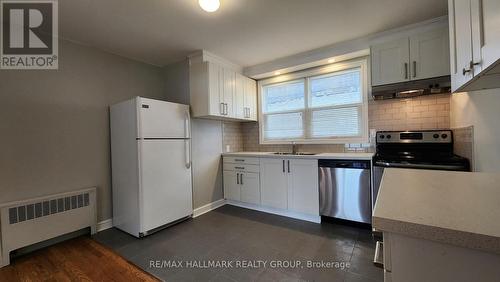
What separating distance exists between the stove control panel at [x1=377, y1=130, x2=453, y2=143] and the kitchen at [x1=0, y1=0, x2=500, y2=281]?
2cm

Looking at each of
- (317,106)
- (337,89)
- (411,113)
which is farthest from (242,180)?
(411,113)

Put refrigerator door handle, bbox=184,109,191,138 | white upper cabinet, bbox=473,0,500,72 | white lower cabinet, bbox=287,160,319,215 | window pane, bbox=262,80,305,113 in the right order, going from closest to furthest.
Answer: white upper cabinet, bbox=473,0,500,72, white lower cabinet, bbox=287,160,319,215, refrigerator door handle, bbox=184,109,191,138, window pane, bbox=262,80,305,113

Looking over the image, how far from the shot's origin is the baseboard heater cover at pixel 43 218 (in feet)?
6.52

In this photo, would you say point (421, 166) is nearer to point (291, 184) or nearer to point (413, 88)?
point (413, 88)

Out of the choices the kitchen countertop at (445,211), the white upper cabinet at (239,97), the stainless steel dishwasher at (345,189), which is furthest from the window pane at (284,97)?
the kitchen countertop at (445,211)

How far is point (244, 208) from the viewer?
346 cm

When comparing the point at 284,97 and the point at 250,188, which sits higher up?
the point at 284,97

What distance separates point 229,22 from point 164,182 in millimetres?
2055

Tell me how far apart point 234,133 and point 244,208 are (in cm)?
139

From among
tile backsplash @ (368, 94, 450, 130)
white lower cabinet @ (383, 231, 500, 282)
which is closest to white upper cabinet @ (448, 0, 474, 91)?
white lower cabinet @ (383, 231, 500, 282)

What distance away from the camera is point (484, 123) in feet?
5.50

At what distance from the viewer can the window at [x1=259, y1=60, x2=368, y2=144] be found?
309 centimetres

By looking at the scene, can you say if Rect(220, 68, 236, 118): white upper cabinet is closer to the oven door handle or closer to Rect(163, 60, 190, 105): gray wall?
Rect(163, 60, 190, 105): gray wall

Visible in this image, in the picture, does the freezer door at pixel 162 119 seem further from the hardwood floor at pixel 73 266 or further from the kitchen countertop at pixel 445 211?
the kitchen countertop at pixel 445 211
